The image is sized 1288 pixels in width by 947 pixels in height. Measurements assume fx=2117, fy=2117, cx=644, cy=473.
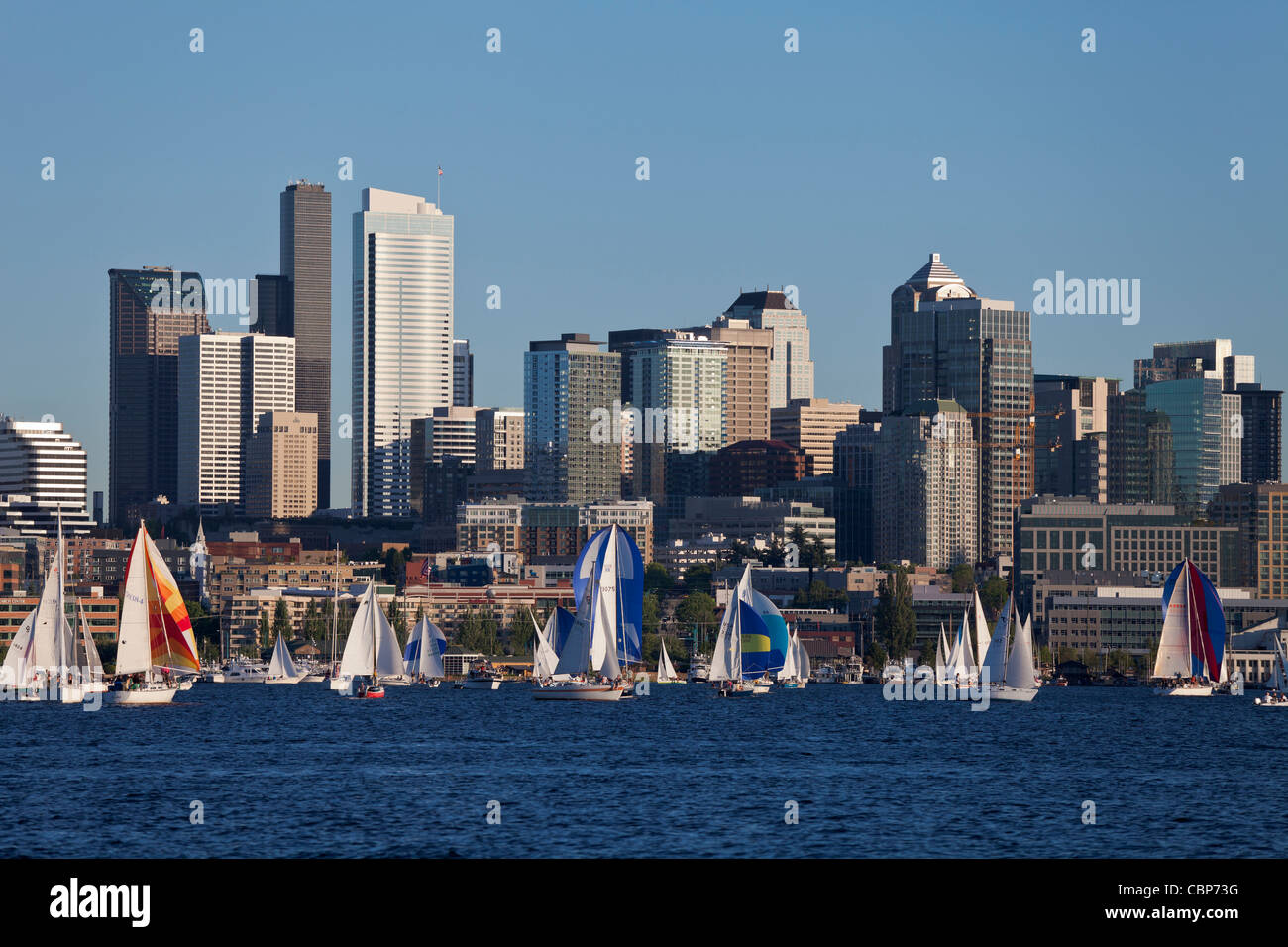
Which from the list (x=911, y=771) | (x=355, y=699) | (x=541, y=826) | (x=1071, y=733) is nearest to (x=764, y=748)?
(x=911, y=771)

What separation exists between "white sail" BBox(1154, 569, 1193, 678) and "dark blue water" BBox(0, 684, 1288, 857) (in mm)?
23567

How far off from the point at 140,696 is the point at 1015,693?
63.7 m

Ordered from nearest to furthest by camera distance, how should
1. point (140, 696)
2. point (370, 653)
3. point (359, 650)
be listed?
point (140, 696) < point (359, 650) < point (370, 653)

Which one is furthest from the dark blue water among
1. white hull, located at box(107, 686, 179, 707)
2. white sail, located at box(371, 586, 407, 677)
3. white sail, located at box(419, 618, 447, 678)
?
white sail, located at box(419, 618, 447, 678)

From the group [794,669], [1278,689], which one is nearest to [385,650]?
[794,669]

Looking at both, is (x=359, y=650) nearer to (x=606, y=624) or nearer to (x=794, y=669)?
(x=606, y=624)

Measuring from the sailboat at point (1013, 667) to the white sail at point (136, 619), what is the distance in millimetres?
64389

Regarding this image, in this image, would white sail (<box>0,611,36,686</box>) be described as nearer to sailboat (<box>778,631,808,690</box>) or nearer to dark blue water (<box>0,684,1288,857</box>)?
dark blue water (<box>0,684,1288,857</box>)

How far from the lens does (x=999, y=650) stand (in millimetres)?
157500

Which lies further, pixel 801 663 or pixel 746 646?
pixel 801 663

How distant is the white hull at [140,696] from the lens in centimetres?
12225

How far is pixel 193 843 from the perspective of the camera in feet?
168

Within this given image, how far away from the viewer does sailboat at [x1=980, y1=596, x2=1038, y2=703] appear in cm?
15288
